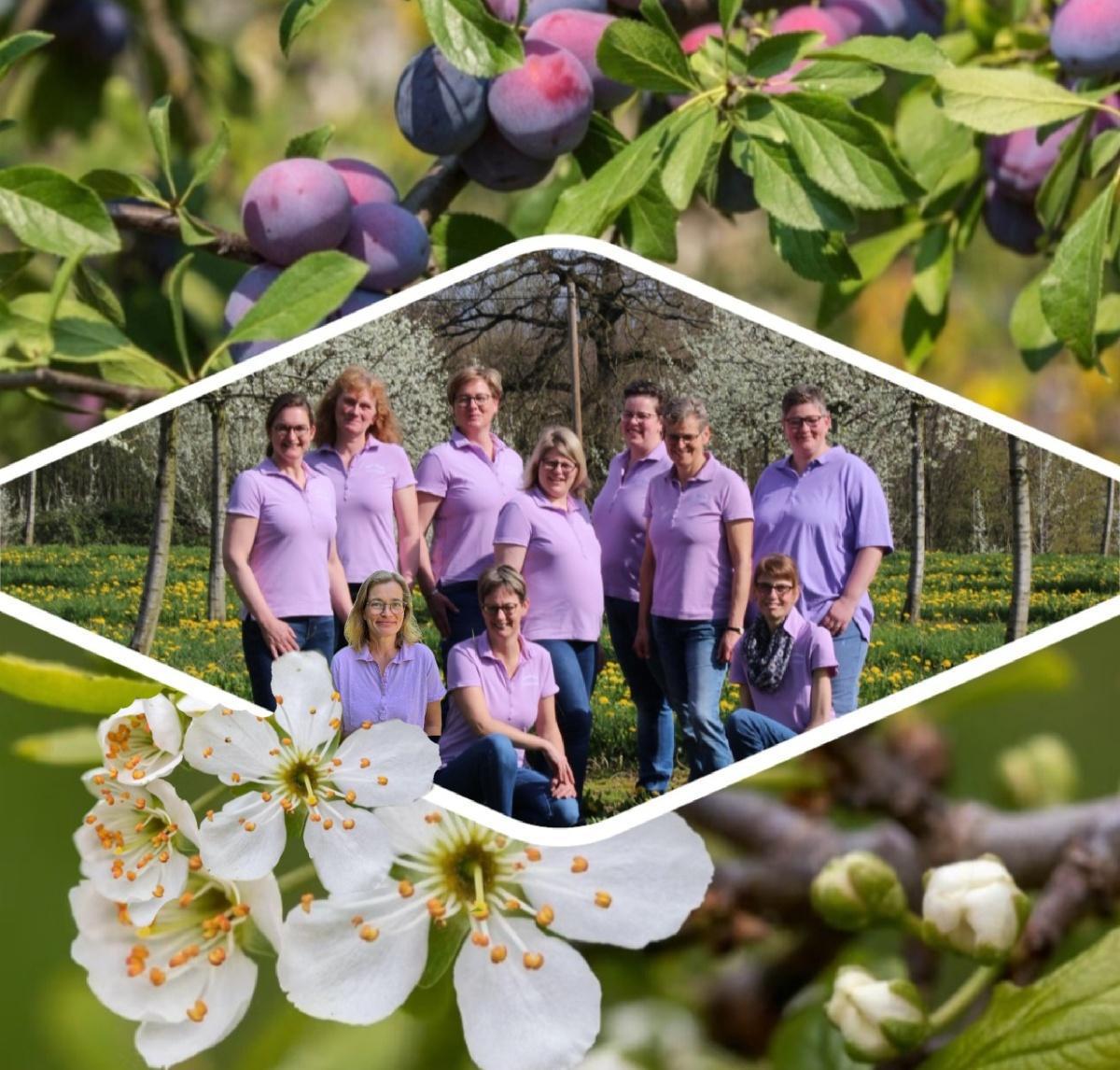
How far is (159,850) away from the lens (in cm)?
42

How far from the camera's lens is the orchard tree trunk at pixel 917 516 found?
0.41m

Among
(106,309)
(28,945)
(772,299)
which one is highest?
(106,309)

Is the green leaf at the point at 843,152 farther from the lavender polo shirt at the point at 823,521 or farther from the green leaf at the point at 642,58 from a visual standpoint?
the lavender polo shirt at the point at 823,521

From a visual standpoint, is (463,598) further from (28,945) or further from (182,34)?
(182,34)

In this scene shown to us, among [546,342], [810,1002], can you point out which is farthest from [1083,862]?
[546,342]

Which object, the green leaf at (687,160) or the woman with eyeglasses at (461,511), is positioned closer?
the woman with eyeglasses at (461,511)

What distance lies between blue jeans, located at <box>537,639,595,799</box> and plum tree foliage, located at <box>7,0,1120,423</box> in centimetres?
21

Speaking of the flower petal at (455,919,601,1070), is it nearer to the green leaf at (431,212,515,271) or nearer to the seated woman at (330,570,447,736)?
the seated woman at (330,570,447,736)

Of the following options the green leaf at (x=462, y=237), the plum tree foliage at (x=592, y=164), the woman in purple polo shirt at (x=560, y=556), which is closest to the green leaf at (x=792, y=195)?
the plum tree foliage at (x=592, y=164)

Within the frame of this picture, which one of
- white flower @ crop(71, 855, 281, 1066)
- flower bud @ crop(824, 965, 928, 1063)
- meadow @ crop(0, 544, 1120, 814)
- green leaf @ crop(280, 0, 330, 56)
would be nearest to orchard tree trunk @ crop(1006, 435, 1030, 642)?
meadow @ crop(0, 544, 1120, 814)

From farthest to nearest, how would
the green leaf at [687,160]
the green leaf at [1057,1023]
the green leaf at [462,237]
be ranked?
the green leaf at [462,237], the green leaf at [687,160], the green leaf at [1057,1023]

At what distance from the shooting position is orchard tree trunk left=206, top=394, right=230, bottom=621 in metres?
0.40

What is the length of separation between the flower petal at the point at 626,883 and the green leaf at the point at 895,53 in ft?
1.09

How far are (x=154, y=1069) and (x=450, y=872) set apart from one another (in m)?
0.10
